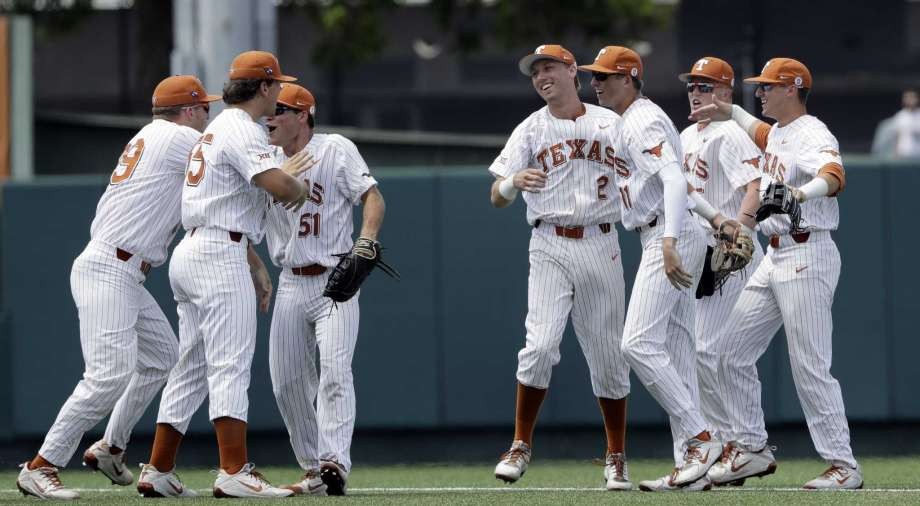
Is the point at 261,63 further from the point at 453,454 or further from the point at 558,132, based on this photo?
the point at 453,454

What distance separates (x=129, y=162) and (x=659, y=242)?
2.33 m

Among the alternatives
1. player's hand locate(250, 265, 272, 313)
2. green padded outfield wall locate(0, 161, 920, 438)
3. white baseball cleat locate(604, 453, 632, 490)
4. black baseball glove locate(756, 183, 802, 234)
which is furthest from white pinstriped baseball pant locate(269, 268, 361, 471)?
green padded outfield wall locate(0, 161, 920, 438)

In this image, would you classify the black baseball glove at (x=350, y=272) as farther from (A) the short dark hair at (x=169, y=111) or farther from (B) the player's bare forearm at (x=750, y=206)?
(B) the player's bare forearm at (x=750, y=206)

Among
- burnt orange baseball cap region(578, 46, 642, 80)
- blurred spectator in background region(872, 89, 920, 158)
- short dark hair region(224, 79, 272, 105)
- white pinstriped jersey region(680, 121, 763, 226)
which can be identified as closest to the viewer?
short dark hair region(224, 79, 272, 105)

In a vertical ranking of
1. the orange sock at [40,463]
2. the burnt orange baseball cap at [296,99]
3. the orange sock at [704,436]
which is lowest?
the orange sock at [40,463]

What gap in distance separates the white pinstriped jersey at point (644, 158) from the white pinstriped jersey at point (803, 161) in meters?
0.45

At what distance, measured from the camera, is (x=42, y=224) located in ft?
30.0

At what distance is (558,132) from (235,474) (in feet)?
6.79

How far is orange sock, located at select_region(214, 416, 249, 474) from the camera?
6203mm

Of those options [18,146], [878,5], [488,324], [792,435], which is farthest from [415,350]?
[878,5]

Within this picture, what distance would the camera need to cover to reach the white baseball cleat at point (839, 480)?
656 cm

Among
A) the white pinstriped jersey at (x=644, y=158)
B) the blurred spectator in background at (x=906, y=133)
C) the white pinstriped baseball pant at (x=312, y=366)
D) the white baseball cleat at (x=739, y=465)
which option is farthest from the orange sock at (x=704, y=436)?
the blurred spectator in background at (x=906, y=133)

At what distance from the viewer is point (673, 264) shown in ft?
20.4

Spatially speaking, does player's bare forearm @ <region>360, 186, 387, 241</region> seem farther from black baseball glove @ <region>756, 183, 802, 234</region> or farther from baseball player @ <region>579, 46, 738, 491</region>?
black baseball glove @ <region>756, 183, 802, 234</region>
